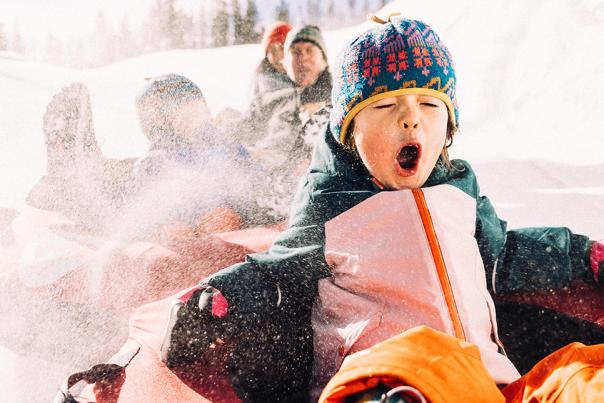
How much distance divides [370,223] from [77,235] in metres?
0.89

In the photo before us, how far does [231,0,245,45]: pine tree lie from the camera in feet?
19.9

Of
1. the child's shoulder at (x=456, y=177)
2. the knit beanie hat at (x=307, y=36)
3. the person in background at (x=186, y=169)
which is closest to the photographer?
the child's shoulder at (x=456, y=177)

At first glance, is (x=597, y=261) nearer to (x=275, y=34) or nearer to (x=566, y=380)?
(x=566, y=380)

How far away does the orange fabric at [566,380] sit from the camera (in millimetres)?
567

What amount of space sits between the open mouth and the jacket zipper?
0.12 ft

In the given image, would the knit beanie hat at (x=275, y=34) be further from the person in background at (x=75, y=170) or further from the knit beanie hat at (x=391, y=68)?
the knit beanie hat at (x=391, y=68)

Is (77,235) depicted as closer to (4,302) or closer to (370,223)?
(4,302)

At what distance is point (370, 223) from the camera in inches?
36.3

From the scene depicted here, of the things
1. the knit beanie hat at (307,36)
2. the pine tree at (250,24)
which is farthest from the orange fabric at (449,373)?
the pine tree at (250,24)

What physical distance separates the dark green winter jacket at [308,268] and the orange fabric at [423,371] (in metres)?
0.32

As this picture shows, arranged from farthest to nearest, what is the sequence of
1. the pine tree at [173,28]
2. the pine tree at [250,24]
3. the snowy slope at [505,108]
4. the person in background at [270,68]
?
the pine tree at [250,24] < the pine tree at [173,28] < the person in background at [270,68] < the snowy slope at [505,108]

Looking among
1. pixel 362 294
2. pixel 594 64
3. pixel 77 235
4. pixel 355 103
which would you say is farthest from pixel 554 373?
pixel 594 64

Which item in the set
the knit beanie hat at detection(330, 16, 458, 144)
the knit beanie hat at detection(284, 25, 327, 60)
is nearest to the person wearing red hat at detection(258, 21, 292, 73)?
the knit beanie hat at detection(284, 25, 327, 60)

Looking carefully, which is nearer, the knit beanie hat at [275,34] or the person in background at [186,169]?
the person in background at [186,169]
